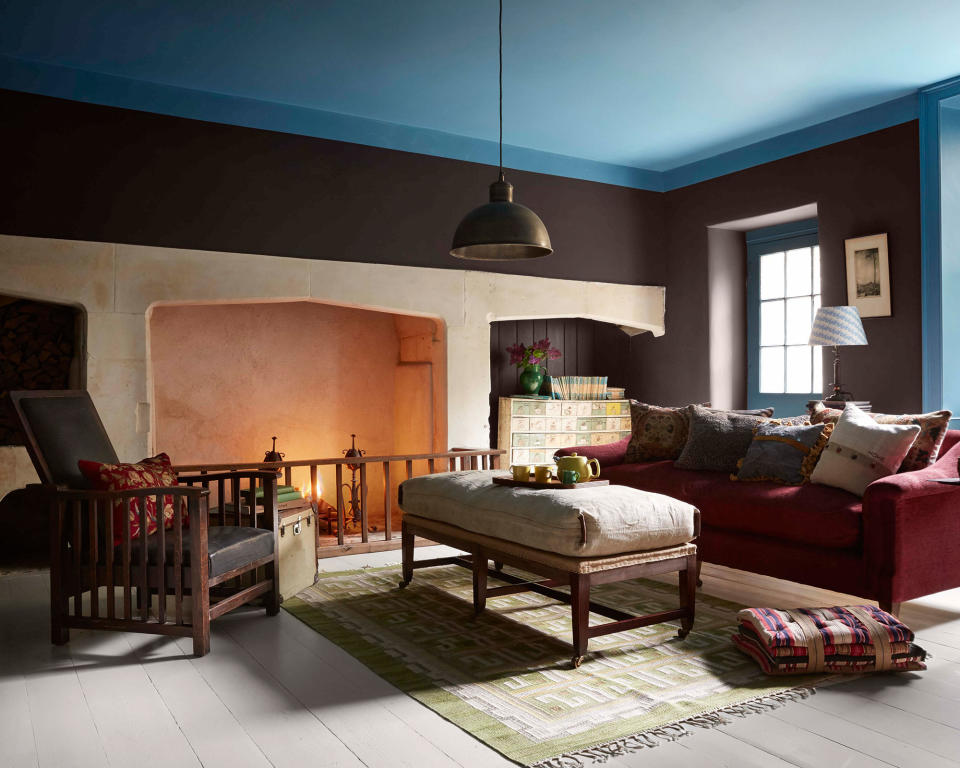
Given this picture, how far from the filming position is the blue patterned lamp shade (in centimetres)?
565

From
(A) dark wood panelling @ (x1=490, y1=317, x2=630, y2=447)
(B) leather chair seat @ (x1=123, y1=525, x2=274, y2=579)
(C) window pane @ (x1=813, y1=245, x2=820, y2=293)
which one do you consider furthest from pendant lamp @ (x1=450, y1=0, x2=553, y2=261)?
(C) window pane @ (x1=813, y1=245, x2=820, y2=293)

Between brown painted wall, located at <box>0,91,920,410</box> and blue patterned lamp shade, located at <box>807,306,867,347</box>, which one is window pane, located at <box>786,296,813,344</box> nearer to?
brown painted wall, located at <box>0,91,920,410</box>

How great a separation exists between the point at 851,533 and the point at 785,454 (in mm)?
779

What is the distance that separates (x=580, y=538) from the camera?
3133mm

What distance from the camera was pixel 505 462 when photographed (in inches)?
275

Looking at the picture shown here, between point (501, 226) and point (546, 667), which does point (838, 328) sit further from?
point (546, 667)

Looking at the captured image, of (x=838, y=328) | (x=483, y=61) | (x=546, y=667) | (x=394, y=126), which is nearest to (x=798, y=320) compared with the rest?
(x=838, y=328)

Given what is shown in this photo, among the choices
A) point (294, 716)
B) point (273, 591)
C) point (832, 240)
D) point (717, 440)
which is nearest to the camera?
point (294, 716)

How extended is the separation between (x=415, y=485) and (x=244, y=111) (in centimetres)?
324

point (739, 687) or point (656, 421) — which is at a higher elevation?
point (656, 421)

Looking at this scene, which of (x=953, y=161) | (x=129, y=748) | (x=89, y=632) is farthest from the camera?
(x=953, y=161)

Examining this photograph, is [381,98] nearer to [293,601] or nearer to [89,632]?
[293,601]

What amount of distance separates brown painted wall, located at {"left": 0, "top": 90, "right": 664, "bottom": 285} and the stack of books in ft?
3.16

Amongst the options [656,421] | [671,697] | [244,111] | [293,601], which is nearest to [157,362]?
[244,111]
